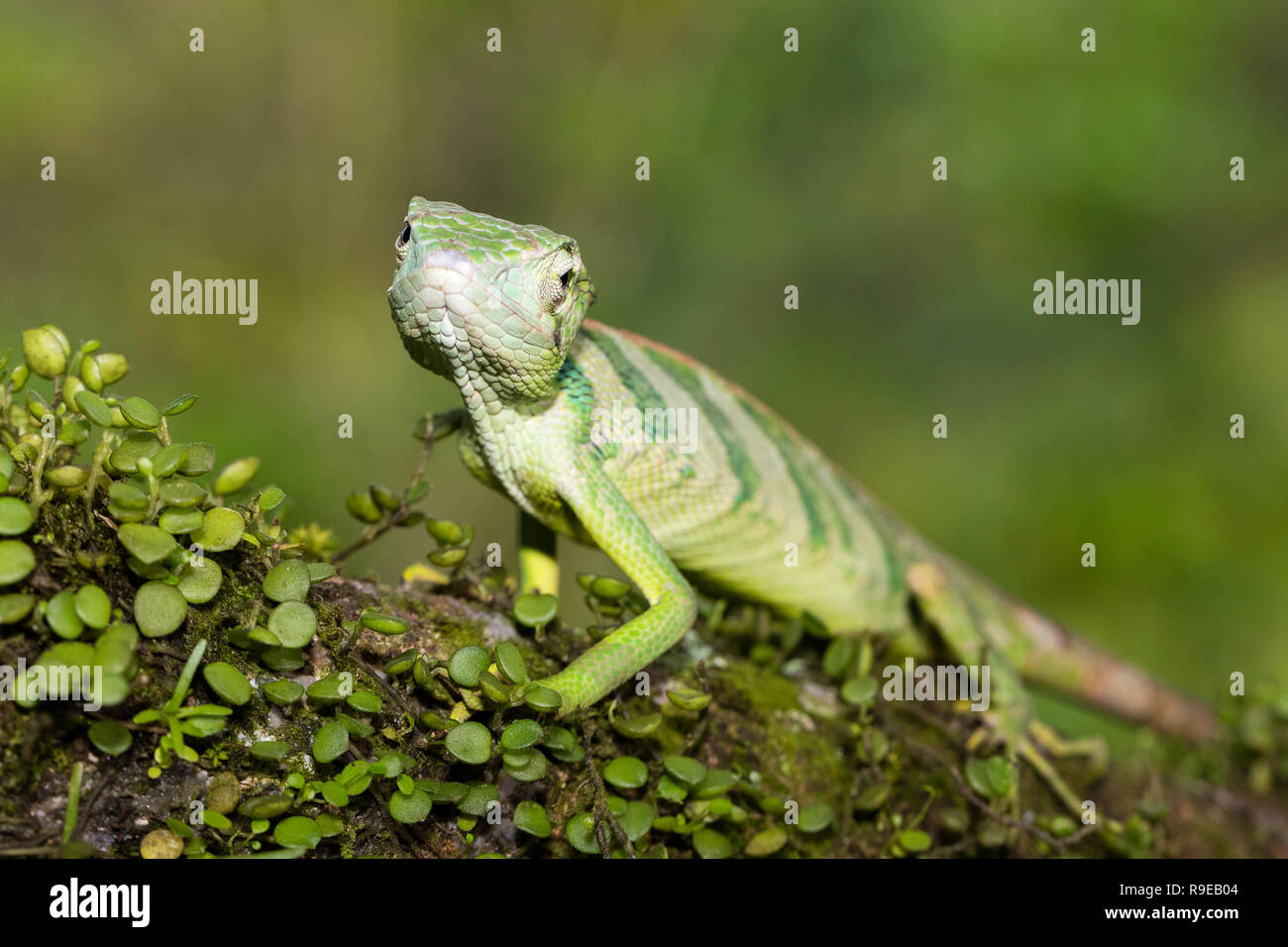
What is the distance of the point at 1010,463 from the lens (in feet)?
22.9

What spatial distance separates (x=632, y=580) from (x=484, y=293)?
94cm

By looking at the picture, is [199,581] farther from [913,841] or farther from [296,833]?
[913,841]

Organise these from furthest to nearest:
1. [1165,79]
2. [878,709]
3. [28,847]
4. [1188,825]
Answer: [1165,79], [1188,825], [878,709], [28,847]

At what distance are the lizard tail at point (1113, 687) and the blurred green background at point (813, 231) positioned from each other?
207cm

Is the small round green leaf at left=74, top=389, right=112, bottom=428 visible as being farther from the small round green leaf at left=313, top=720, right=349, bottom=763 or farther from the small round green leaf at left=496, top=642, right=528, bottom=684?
the small round green leaf at left=496, top=642, right=528, bottom=684

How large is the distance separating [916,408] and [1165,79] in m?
2.79

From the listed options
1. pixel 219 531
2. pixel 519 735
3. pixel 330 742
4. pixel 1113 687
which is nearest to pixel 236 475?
pixel 219 531

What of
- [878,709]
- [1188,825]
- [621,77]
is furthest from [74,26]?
[1188,825]

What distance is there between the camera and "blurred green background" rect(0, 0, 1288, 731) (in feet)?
21.4

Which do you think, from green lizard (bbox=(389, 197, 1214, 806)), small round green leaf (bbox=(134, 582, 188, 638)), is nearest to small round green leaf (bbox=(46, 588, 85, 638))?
small round green leaf (bbox=(134, 582, 188, 638))

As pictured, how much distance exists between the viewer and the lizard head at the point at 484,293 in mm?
2389

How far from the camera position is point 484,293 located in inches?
94.7

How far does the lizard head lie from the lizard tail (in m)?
3.11
